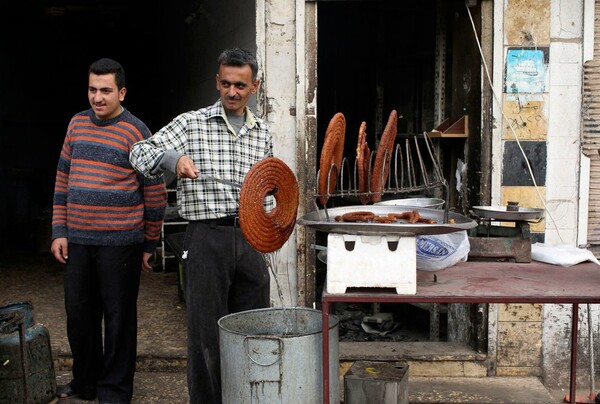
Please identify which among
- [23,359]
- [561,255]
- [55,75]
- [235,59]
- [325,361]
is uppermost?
[55,75]

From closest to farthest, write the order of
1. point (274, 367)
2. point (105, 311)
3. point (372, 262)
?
1. point (372, 262)
2. point (274, 367)
3. point (105, 311)

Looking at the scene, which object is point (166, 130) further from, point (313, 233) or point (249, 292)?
point (313, 233)

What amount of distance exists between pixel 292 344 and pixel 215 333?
55cm

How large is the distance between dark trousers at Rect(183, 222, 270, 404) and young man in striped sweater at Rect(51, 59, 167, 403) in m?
0.58

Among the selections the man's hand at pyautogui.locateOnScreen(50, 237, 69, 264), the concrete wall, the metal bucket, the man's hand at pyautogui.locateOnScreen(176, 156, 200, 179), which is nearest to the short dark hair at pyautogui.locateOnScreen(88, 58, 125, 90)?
the man's hand at pyautogui.locateOnScreen(50, 237, 69, 264)

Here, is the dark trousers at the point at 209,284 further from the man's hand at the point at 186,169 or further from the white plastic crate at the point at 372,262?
the white plastic crate at the point at 372,262

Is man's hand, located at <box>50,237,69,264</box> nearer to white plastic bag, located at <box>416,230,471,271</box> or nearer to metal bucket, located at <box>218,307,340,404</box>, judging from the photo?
metal bucket, located at <box>218,307,340,404</box>

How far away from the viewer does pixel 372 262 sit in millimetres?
3240

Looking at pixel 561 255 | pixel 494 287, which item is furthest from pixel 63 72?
pixel 494 287

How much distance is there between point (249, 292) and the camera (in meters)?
3.87

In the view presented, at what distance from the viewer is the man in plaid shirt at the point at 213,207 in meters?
3.65

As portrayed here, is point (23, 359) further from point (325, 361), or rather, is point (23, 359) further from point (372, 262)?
point (372, 262)

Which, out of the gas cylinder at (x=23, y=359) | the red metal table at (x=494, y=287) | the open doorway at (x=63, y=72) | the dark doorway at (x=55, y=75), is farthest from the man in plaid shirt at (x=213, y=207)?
the dark doorway at (x=55, y=75)

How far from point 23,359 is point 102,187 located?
1.06 m
